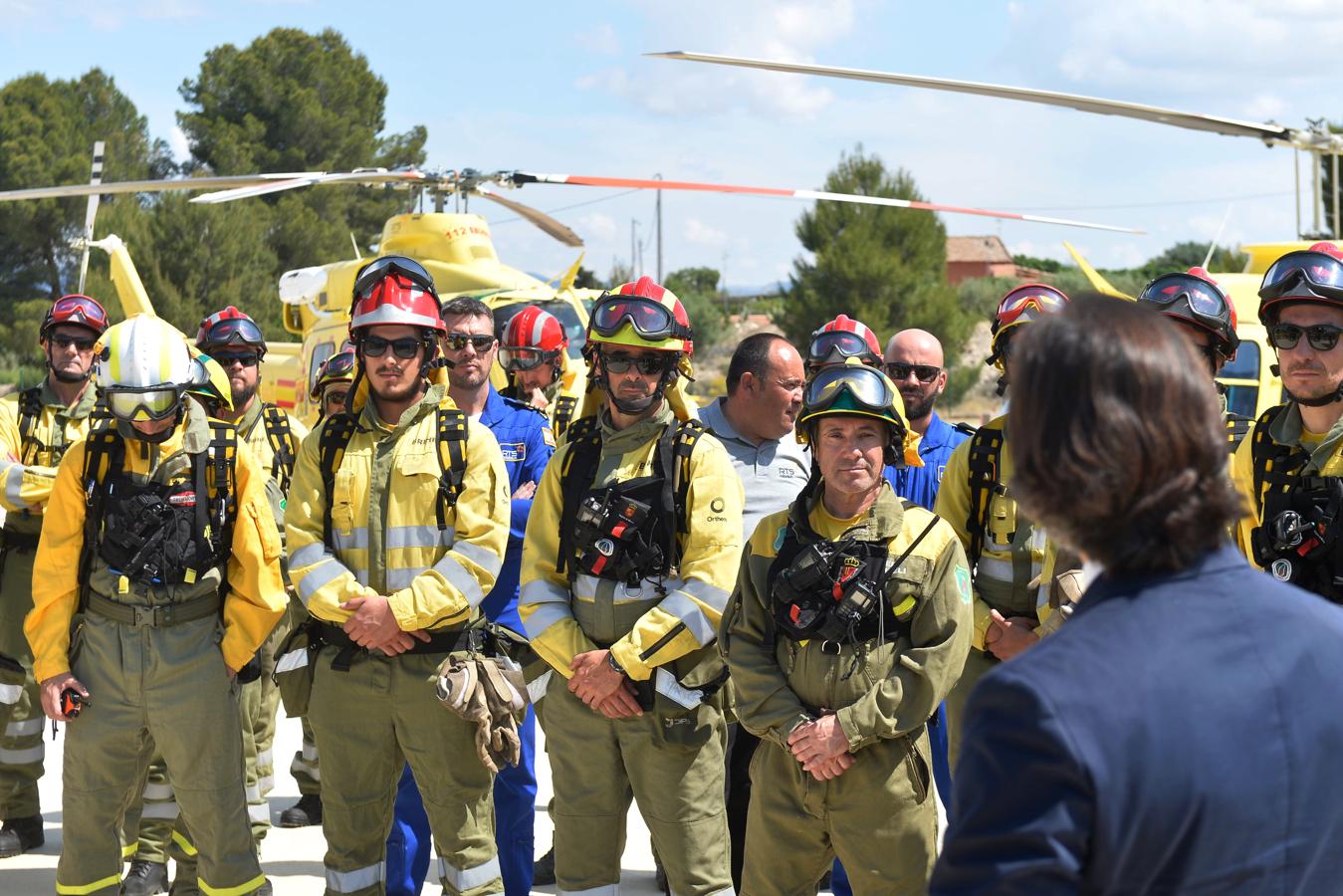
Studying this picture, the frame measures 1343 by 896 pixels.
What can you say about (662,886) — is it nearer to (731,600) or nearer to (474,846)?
(474,846)

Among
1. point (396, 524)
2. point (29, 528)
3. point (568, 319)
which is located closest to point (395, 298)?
point (396, 524)

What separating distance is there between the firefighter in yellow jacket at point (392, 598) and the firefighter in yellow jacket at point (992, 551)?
1.62 m

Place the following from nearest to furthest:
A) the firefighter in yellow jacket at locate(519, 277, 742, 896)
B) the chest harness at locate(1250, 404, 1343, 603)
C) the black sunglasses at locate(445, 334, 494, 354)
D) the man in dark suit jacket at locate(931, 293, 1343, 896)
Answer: the man in dark suit jacket at locate(931, 293, 1343, 896) → the chest harness at locate(1250, 404, 1343, 603) → the firefighter in yellow jacket at locate(519, 277, 742, 896) → the black sunglasses at locate(445, 334, 494, 354)

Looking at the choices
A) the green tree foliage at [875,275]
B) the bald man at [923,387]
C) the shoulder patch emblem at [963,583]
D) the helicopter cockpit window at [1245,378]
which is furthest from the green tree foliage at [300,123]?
the shoulder patch emblem at [963,583]

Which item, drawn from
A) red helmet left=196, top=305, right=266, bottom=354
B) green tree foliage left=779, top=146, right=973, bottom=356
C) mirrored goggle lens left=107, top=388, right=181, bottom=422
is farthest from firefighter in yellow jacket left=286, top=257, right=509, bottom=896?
green tree foliage left=779, top=146, right=973, bottom=356

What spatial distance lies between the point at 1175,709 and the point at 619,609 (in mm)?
3044

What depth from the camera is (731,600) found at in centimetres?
405

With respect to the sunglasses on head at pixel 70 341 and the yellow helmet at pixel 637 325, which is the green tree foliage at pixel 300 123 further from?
the yellow helmet at pixel 637 325

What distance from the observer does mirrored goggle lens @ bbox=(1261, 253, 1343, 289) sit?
3809 mm

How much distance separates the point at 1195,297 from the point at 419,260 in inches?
394

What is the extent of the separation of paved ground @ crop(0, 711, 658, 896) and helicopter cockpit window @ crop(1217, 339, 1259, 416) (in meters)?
6.28

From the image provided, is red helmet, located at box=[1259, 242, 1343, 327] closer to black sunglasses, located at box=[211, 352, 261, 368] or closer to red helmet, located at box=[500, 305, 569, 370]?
red helmet, located at box=[500, 305, 569, 370]

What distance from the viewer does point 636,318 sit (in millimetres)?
4602

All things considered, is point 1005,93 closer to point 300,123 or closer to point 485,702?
point 485,702
